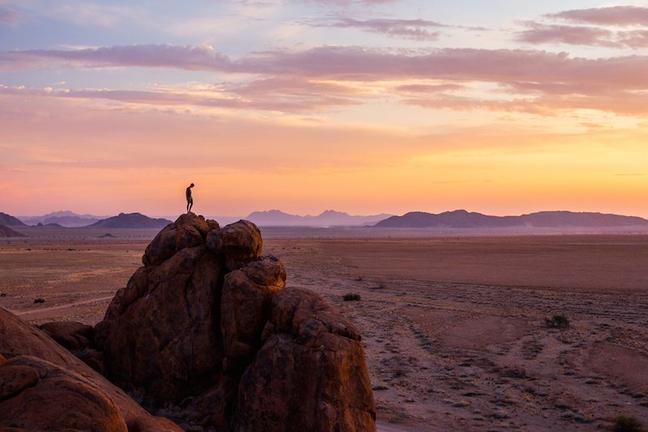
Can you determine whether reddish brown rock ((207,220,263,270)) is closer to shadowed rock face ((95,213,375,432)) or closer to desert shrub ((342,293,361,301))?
shadowed rock face ((95,213,375,432))

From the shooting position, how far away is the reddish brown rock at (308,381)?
503 inches

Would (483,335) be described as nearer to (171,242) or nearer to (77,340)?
(171,242)

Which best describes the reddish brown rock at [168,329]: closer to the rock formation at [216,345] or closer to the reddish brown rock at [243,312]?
the rock formation at [216,345]

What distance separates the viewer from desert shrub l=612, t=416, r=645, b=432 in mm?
15643

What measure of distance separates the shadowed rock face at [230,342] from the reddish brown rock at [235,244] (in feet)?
0.08

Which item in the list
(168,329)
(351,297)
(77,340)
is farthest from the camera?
(351,297)

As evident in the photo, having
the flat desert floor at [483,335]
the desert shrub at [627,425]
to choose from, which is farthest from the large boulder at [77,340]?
the desert shrub at [627,425]

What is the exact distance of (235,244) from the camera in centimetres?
1622

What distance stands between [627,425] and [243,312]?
9.29m

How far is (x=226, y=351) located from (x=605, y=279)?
144 ft

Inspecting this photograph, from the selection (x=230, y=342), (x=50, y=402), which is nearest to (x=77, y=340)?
(x=230, y=342)

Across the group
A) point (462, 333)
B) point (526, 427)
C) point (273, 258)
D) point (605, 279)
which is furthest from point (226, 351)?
point (605, 279)

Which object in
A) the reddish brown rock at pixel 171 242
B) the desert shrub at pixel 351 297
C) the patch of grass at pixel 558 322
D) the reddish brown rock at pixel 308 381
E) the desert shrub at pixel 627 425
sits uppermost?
the reddish brown rock at pixel 171 242

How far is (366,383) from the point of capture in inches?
527
